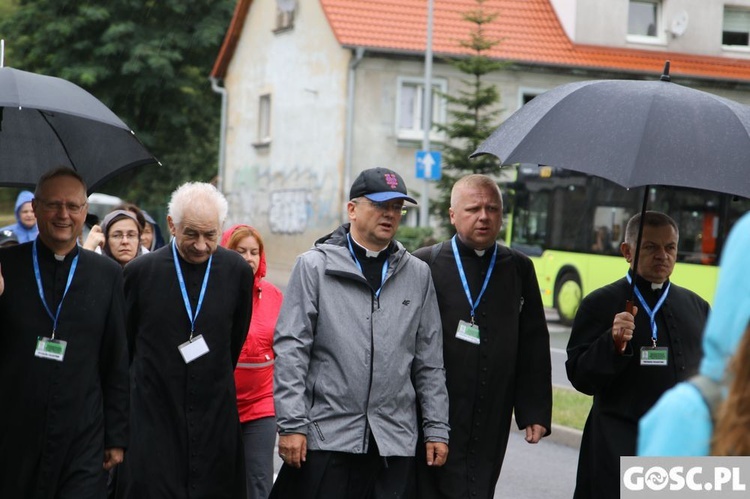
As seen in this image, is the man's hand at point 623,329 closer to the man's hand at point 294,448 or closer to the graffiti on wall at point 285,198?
the man's hand at point 294,448

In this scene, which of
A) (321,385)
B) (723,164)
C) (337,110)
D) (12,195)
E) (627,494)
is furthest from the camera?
(12,195)

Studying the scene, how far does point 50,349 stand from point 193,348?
28.8 inches

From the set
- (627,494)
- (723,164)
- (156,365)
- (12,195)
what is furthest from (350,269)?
(12,195)

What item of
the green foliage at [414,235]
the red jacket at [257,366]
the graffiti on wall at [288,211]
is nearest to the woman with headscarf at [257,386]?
the red jacket at [257,366]

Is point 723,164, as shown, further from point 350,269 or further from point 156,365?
point 156,365

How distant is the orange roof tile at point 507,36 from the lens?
119 ft

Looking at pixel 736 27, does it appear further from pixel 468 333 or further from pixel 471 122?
pixel 468 333

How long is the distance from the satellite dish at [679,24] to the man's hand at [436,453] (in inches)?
1394

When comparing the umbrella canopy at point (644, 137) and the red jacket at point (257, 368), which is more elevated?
the umbrella canopy at point (644, 137)

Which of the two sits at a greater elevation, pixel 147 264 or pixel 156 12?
pixel 156 12

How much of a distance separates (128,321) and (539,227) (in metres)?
21.7

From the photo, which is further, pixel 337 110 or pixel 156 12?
pixel 156 12

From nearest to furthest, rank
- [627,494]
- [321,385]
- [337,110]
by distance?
[627,494] < [321,385] < [337,110]

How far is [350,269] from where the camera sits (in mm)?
5602
